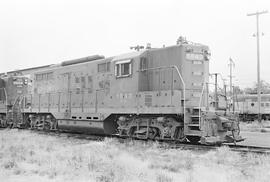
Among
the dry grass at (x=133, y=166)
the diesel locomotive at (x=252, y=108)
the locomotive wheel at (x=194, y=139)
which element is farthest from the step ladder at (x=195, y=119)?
the diesel locomotive at (x=252, y=108)

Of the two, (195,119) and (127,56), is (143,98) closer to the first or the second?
(127,56)

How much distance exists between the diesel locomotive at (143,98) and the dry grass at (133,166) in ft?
4.79

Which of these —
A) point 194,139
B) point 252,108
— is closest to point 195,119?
point 194,139

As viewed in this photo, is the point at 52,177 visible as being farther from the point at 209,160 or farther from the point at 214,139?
the point at 214,139

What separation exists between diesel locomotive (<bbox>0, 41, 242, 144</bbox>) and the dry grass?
57.5 inches

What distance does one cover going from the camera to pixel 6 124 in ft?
66.3

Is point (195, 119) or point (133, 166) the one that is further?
point (195, 119)

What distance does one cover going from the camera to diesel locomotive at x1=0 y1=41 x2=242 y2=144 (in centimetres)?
1048

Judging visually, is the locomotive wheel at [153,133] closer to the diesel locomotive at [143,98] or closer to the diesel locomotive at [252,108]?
the diesel locomotive at [143,98]

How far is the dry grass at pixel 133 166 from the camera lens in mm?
6016

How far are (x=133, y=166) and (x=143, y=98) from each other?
479 cm

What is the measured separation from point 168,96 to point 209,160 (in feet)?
11.0

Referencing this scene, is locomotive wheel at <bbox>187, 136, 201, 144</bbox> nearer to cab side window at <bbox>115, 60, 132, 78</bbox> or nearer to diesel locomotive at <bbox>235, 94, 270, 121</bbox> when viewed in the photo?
cab side window at <bbox>115, 60, 132, 78</bbox>

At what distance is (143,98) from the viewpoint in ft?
38.2
